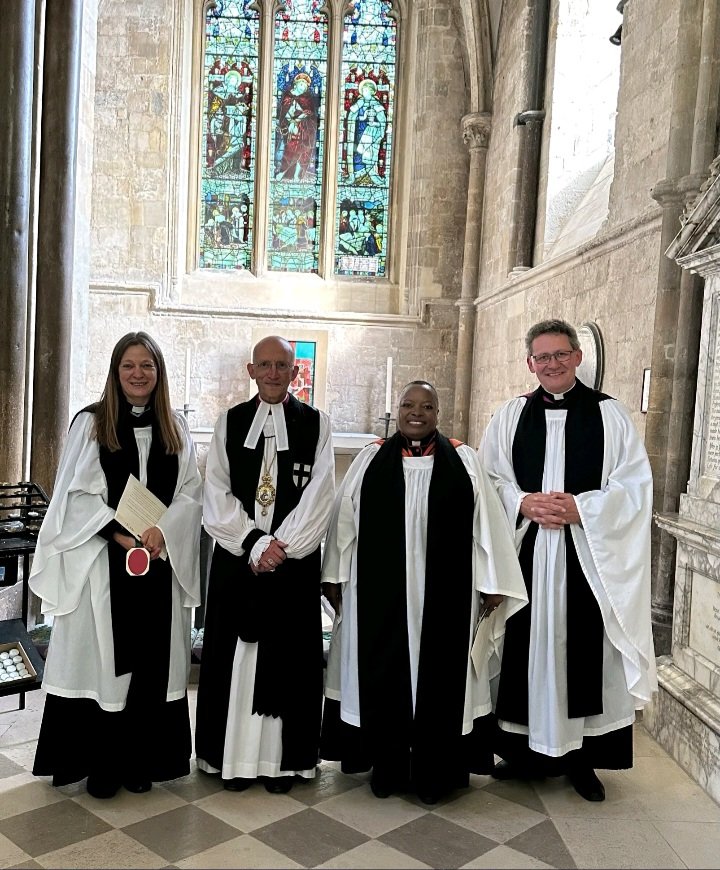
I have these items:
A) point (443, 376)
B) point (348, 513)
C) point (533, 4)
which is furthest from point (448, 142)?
point (348, 513)

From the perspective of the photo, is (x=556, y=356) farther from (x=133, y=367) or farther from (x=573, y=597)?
(x=133, y=367)

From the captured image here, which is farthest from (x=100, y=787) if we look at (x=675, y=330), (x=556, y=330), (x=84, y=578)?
(x=675, y=330)

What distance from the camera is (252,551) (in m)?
2.97

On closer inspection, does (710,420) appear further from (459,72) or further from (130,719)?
(459,72)

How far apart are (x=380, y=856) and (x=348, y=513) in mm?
1165

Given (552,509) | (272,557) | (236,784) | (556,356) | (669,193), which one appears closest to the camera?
(272,557)

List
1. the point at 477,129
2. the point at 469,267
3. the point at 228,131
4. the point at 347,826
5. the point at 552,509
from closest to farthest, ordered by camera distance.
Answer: the point at 347,826
the point at 552,509
the point at 477,129
the point at 469,267
the point at 228,131

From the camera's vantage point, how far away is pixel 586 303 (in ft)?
23.7

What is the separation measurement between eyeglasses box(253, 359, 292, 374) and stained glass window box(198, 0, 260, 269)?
9.02 metres

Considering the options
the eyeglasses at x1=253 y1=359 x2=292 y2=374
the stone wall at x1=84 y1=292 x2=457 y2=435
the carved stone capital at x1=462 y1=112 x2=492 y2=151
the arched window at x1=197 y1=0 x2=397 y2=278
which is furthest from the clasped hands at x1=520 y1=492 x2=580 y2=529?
the arched window at x1=197 y1=0 x2=397 y2=278

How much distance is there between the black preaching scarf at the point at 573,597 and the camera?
316cm

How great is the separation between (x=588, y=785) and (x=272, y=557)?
1.48 m

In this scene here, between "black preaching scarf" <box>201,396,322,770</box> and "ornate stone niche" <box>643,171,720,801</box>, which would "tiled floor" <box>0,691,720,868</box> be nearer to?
"black preaching scarf" <box>201,396,322,770</box>

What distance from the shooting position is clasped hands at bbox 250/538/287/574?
2.93 m
